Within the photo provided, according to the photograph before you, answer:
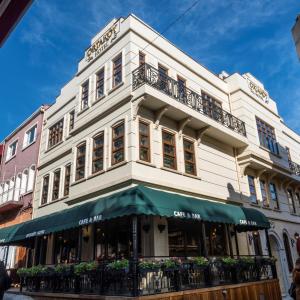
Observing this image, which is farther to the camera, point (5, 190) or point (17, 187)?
point (5, 190)

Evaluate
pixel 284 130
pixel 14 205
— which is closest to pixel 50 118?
pixel 14 205

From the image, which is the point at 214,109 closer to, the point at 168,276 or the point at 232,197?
the point at 232,197

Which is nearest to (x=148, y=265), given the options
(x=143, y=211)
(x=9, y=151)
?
(x=143, y=211)

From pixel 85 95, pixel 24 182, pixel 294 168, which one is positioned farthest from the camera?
pixel 294 168

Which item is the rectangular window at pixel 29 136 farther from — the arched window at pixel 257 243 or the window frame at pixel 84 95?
the arched window at pixel 257 243

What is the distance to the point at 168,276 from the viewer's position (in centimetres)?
979

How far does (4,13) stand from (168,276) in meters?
8.74

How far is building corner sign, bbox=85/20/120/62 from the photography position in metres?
15.9

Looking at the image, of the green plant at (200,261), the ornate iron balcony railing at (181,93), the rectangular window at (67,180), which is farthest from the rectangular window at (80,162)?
the green plant at (200,261)

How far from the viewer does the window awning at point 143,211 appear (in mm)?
9875

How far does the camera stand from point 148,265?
923cm

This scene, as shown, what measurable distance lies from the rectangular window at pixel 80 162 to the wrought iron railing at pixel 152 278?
4615 mm

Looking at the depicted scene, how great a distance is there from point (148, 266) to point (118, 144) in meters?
5.65

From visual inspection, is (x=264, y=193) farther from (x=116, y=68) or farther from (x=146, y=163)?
(x=116, y=68)
